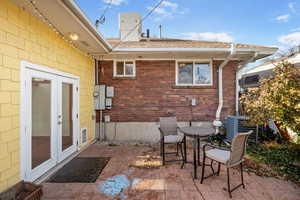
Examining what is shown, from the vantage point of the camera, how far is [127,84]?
5.52 m

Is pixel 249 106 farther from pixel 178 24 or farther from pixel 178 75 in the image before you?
pixel 178 24

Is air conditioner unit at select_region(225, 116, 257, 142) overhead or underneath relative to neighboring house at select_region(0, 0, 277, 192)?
underneath

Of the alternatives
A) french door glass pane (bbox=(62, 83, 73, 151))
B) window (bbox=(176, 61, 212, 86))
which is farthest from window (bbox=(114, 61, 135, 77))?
french door glass pane (bbox=(62, 83, 73, 151))

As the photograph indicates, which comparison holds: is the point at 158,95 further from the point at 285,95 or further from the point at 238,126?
the point at 285,95

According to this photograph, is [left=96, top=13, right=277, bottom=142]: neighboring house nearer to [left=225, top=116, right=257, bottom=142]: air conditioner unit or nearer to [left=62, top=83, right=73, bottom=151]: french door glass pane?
[left=225, top=116, right=257, bottom=142]: air conditioner unit

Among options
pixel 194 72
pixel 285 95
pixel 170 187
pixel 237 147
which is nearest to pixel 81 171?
pixel 170 187

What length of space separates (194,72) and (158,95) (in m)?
1.59

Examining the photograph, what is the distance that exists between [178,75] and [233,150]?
3.66 metres

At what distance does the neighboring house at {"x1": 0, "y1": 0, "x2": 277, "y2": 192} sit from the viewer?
7.52 ft

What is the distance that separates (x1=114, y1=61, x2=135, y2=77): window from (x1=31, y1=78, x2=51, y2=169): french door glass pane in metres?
2.69

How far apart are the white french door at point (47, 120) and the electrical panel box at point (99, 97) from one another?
128cm

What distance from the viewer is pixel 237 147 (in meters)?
2.38

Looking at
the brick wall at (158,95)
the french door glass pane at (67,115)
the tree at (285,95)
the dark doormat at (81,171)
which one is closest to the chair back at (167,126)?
the brick wall at (158,95)

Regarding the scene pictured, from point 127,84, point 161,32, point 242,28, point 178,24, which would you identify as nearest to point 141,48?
point 127,84
